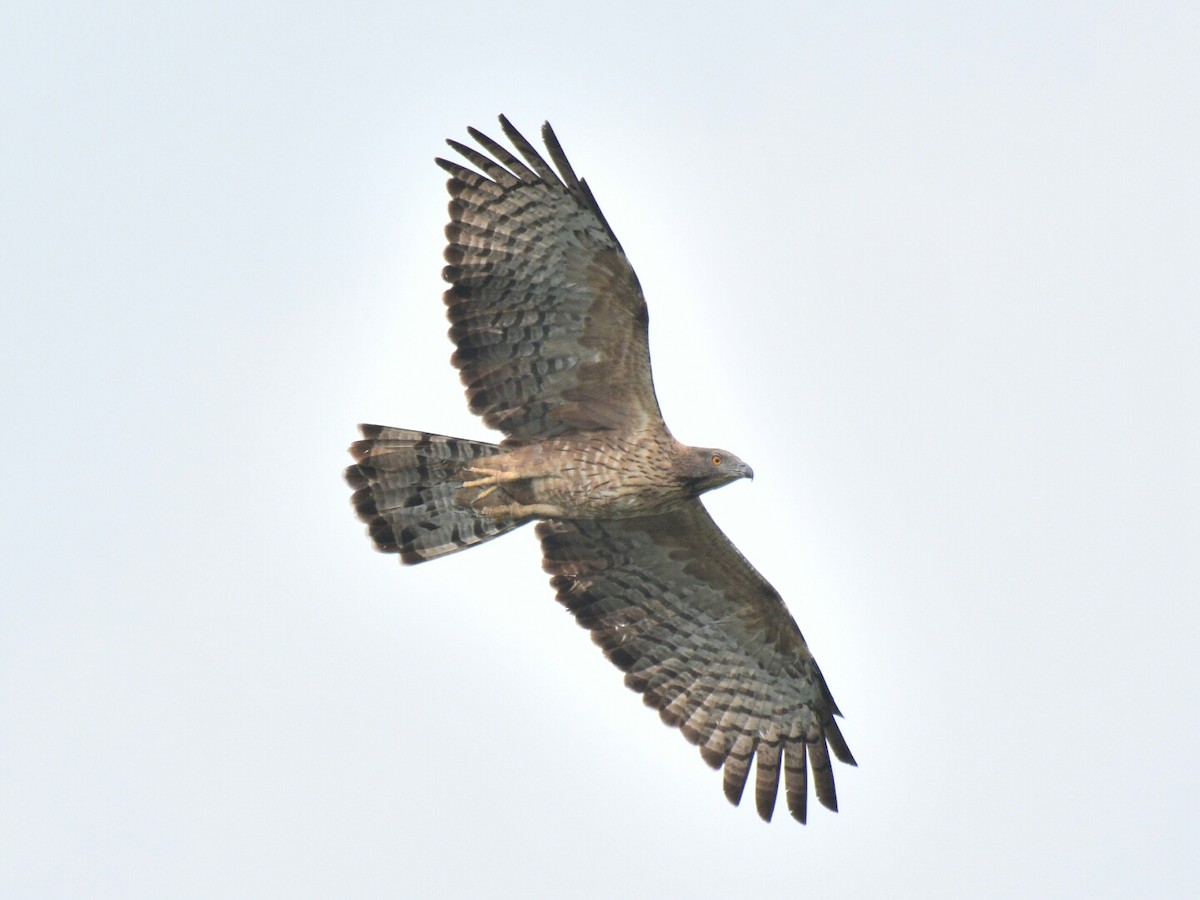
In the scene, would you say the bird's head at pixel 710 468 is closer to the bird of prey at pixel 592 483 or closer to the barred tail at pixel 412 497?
the bird of prey at pixel 592 483

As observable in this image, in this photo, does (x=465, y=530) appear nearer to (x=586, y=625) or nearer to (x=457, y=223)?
(x=586, y=625)

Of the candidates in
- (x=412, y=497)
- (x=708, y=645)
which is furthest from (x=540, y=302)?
(x=708, y=645)

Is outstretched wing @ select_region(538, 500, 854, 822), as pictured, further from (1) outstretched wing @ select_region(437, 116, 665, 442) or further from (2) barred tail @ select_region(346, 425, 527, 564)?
(1) outstretched wing @ select_region(437, 116, 665, 442)

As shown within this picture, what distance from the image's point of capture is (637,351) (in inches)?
566

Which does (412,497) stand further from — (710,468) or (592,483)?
(710,468)

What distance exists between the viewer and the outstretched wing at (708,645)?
15.5 m

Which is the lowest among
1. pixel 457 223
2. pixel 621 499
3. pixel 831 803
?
pixel 831 803

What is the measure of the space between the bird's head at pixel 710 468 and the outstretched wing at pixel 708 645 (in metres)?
1.07

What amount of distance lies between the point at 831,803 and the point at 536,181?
5402 millimetres

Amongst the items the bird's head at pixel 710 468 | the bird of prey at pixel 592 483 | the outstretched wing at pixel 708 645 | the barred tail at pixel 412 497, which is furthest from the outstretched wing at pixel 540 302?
the outstretched wing at pixel 708 645

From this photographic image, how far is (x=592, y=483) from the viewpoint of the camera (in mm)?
14477

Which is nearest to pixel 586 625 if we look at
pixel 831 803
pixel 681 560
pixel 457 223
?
pixel 681 560

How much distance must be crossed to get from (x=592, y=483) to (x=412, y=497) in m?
1.51

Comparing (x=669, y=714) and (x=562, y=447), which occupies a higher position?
(x=562, y=447)
